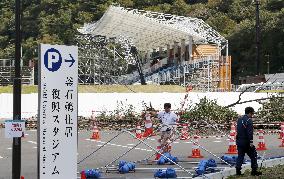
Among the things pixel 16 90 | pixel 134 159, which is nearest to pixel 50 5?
pixel 134 159

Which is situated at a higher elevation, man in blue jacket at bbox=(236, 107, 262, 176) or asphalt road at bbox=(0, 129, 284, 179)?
man in blue jacket at bbox=(236, 107, 262, 176)

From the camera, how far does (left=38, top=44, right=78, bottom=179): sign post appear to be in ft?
25.7

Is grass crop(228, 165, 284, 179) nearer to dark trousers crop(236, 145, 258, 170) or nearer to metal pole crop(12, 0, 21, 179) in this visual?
dark trousers crop(236, 145, 258, 170)

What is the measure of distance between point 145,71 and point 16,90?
6421 cm

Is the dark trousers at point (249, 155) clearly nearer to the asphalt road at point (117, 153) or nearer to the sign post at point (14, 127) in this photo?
the asphalt road at point (117, 153)

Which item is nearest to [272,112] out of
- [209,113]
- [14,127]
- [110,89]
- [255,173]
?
[209,113]

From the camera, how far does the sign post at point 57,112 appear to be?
25.7 ft

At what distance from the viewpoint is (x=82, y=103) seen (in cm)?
3772

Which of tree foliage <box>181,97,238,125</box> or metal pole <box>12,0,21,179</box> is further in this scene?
tree foliage <box>181,97,238,125</box>

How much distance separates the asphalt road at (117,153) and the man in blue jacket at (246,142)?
1.52 m

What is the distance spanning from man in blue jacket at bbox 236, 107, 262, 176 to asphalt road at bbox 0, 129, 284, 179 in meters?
1.52

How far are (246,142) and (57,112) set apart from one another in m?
6.69

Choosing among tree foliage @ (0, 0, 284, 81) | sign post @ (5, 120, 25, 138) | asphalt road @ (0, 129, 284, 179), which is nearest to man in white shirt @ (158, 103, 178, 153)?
asphalt road @ (0, 129, 284, 179)

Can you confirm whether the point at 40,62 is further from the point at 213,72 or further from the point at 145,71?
the point at 145,71
